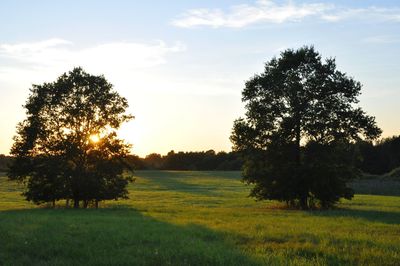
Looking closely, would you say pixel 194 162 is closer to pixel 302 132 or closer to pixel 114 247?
pixel 302 132

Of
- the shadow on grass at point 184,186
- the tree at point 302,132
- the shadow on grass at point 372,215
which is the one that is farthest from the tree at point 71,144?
the shadow on grass at point 184,186

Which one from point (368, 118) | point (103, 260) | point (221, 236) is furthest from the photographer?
point (368, 118)

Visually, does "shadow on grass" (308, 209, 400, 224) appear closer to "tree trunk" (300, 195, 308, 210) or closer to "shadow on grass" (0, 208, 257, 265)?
"tree trunk" (300, 195, 308, 210)

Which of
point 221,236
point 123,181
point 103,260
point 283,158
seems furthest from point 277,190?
point 103,260

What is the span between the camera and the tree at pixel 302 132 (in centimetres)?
4225

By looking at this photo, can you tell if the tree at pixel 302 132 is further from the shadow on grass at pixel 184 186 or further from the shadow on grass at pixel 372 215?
the shadow on grass at pixel 184 186

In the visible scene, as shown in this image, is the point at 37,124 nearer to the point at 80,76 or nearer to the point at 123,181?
the point at 80,76

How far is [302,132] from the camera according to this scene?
43.1 m

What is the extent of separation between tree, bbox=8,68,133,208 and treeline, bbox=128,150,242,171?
123 m

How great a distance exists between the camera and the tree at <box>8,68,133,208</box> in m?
45.9

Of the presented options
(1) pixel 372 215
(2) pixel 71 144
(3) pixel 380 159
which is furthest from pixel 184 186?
(3) pixel 380 159

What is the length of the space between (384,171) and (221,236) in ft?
419

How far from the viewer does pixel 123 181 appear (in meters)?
47.8

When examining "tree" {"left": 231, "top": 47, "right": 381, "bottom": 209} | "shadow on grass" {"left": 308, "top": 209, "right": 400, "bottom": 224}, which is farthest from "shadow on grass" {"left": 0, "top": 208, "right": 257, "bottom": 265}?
"tree" {"left": 231, "top": 47, "right": 381, "bottom": 209}
